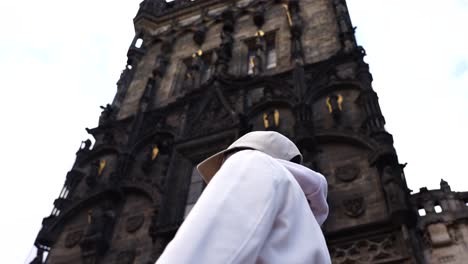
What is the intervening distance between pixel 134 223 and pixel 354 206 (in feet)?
18.1

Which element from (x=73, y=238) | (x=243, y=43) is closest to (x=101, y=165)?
(x=73, y=238)

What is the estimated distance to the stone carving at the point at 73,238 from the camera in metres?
11.0

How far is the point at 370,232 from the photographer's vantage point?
7.62 metres

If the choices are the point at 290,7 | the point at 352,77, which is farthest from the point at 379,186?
the point at 290,7

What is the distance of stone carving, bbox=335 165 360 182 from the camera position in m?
8.84

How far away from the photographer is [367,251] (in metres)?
7.38

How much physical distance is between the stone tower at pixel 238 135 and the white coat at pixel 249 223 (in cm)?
612

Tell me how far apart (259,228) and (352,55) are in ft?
38.0

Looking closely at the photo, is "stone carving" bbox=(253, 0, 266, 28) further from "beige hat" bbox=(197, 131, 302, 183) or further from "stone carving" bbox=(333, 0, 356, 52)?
"beige hat" bbox=(197, 131, 302, 183)

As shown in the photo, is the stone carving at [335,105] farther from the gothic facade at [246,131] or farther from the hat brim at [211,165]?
the hat brim at [211,165]

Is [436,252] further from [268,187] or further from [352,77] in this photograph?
[268,187]

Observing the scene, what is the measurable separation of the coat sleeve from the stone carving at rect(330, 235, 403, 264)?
6.33 metres

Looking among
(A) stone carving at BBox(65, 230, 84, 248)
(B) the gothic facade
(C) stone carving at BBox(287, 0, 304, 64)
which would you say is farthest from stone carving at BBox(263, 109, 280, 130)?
(A) stone carving at BBox(65, 230, 84, 248)

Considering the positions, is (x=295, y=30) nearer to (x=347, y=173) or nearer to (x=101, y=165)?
(x=347, y=173)
